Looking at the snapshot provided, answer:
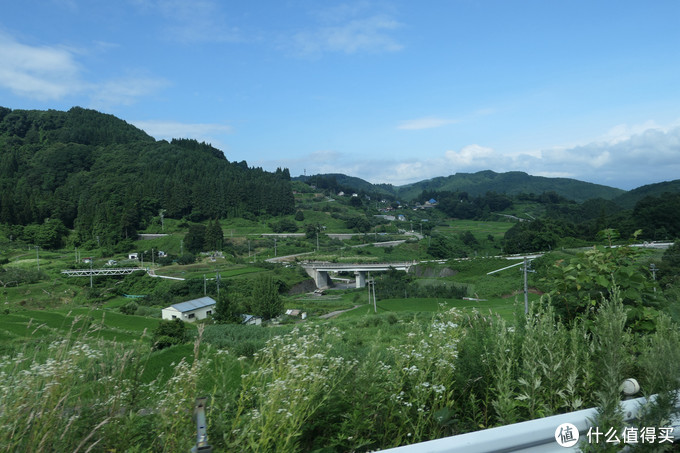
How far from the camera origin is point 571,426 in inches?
81.4

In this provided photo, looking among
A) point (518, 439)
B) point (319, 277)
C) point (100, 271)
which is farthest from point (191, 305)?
point (518, 439)

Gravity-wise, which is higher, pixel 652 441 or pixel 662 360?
pixel 662 360

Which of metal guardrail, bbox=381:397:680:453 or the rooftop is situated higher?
metal guardrail, bbox=381:397:680:453

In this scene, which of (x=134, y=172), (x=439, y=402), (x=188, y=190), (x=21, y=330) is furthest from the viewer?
(x=134, y=172)

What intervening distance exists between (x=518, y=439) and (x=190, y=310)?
107ft

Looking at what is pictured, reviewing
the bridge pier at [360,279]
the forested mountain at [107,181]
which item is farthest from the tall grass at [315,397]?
the forested mountain at [107,181]

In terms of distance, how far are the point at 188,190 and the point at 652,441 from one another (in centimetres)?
9823

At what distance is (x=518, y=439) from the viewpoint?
6.16 ft

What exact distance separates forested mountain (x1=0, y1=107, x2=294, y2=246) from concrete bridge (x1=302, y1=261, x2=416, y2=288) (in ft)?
132

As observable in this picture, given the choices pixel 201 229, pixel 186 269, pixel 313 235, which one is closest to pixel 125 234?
pixel 201 229

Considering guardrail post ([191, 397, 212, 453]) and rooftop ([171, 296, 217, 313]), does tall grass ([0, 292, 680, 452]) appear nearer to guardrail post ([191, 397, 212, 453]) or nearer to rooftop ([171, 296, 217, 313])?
guardrail post ([191, 397, 212, 453])

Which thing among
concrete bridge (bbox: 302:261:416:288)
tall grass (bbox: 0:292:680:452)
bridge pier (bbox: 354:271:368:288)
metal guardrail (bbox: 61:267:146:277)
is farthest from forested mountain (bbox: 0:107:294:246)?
tall grass (bbox: 0:292:680:452)

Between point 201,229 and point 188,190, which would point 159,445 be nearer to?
point 201,229

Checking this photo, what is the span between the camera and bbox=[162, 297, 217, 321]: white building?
99.8 ft
